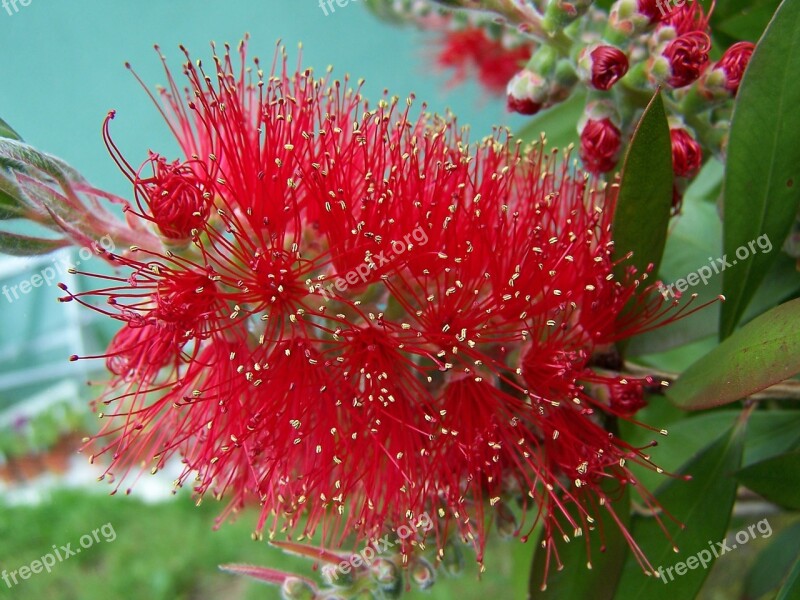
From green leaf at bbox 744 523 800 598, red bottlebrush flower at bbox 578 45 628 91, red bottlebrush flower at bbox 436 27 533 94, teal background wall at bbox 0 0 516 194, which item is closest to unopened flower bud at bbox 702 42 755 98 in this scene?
red bottlebrush flower at bbox 578 45 628 91

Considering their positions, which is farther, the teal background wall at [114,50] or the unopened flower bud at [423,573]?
the teal background wall at [114,50]

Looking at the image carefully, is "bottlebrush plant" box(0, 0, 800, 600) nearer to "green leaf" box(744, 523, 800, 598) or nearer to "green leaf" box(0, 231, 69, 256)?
"green leaf" box(0, 231, 69, 256)

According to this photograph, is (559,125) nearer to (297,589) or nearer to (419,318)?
(419,318)

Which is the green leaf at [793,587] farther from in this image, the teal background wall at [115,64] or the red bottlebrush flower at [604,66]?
the teal background wall at [115,64]

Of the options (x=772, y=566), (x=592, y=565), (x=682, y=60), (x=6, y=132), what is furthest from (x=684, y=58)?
(x=772, y=566)

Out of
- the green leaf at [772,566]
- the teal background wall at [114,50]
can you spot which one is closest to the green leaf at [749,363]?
the green leaf at [772,566]

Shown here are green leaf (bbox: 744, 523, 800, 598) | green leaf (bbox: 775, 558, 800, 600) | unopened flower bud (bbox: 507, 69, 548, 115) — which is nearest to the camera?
green leaf (bbox: 775, 558, 800, 600)
